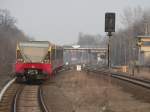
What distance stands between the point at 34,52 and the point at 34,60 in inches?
24.0

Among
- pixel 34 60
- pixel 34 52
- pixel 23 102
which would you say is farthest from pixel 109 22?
pixel 34 52

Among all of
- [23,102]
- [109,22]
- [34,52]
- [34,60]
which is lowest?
[23,102]

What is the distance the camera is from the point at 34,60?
3503cm

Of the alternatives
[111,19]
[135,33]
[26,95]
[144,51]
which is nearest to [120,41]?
[135,33]

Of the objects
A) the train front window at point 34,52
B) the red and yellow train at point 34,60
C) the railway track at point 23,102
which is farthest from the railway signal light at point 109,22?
the train front window at point 34,52

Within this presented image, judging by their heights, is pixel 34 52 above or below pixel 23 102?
above

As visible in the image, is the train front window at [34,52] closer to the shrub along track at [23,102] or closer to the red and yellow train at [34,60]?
the red and yellow train at [34,60]

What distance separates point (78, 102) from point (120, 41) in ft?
307

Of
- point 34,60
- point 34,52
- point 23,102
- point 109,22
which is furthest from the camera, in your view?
point 34,52

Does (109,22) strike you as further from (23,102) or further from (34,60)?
(34,60)

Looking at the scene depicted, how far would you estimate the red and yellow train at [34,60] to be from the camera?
34.7 metres

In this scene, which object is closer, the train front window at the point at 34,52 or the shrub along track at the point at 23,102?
the shrub along track at the point at 23,102

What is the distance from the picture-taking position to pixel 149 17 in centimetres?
11975

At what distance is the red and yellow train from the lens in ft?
114
